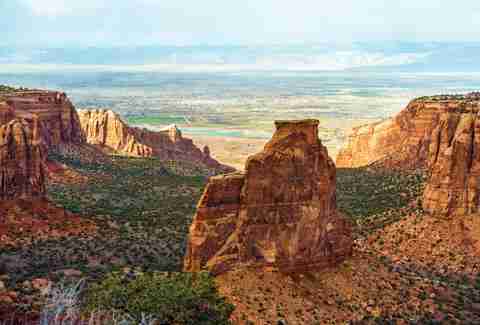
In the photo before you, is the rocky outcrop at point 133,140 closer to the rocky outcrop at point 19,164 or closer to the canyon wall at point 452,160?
the canyon wall at point 452,160

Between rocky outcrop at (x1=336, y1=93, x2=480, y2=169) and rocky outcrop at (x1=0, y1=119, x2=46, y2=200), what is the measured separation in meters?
27.2

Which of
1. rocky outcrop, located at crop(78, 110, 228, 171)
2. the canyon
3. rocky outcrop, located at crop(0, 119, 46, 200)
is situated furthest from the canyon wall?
rocky outcrop, located at crop(78, 110, 228, 171)

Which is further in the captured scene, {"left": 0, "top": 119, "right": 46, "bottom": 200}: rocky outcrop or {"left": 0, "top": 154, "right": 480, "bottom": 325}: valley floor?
{"left": 0, "top": 119, "right": 46, "bottom": 200}: rocky outcrop

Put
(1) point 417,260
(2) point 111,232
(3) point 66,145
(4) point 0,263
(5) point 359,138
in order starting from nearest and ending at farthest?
(4) point 0,263 < (1) point 417,260 < (2) point 111,232 < (3) point 66,145 < (5) point 359,138

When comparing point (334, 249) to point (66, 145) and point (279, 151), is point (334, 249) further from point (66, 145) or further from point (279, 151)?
point (66, 145)

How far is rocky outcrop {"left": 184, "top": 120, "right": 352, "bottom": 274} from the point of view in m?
32.4

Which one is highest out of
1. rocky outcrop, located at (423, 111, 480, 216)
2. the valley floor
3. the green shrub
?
rocky outcrop, located at (423, 111, 480, 216)

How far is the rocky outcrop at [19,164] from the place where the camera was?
5081cm

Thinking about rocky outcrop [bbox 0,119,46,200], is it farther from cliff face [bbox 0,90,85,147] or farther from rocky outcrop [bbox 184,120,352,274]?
rocky outcrop [bbox 184,120,352,274]

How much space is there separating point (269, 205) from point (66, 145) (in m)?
52.8

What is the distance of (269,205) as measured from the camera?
110ft

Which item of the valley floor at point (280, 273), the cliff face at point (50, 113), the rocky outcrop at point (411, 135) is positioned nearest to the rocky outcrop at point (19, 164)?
the valley floor at point (280, 273)

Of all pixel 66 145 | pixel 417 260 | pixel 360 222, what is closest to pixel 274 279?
pixel 417 260

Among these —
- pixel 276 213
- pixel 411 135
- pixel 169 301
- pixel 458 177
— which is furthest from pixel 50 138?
pixel 169 301
